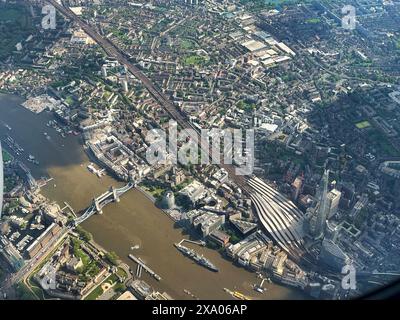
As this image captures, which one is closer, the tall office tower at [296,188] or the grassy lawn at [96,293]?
the grassy lawn at [96,293]

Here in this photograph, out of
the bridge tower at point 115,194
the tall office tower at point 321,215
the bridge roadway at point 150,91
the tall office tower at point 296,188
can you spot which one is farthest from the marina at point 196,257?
the tall office tower at point 296,188

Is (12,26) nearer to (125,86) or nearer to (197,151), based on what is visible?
(125,86)

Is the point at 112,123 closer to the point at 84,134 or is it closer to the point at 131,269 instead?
the point at 84,134

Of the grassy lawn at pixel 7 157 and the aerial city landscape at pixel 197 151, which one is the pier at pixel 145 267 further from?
the grassy lawn at pixel 7 157

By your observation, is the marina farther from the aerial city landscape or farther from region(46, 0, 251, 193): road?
region(46, 0, 251, 193): road

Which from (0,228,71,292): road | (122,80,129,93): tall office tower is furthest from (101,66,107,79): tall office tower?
(0,228,71,292): road

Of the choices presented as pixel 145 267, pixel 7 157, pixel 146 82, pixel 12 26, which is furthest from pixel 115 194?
pixel 12 26
